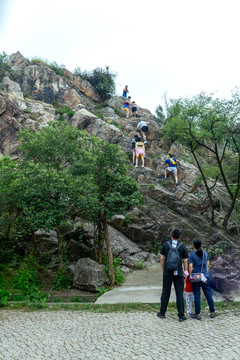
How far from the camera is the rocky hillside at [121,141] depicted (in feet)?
47.8

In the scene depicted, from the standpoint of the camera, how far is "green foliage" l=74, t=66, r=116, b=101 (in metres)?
33.2

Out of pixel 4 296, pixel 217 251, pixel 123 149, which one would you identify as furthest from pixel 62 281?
pixel 123 149

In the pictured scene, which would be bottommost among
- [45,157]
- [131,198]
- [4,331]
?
[4,331]

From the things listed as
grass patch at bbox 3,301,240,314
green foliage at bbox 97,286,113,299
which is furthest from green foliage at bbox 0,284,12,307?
green foliage at bbox 97,286,113,299

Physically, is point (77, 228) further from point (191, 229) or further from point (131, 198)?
point (191, 229)

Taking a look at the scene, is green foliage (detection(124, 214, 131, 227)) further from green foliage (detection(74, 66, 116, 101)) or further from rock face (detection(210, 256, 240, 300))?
green foliage (detection(74, 66, 116, 101))

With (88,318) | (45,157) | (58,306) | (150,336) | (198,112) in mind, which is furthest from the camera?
(198,112)

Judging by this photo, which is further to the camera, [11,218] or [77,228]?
[77,228]

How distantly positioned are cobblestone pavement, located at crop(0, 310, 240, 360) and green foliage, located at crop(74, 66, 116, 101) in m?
29.9

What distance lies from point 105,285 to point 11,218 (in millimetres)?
4130

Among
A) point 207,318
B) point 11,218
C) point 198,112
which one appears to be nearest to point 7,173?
point 11,218

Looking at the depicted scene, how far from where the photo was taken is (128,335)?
5.37m

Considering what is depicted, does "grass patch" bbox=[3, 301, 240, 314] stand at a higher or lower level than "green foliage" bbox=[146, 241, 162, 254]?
lower

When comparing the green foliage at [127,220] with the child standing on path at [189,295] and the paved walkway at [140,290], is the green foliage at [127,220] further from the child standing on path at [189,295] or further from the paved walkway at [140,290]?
the child standing on path at [189,295]
